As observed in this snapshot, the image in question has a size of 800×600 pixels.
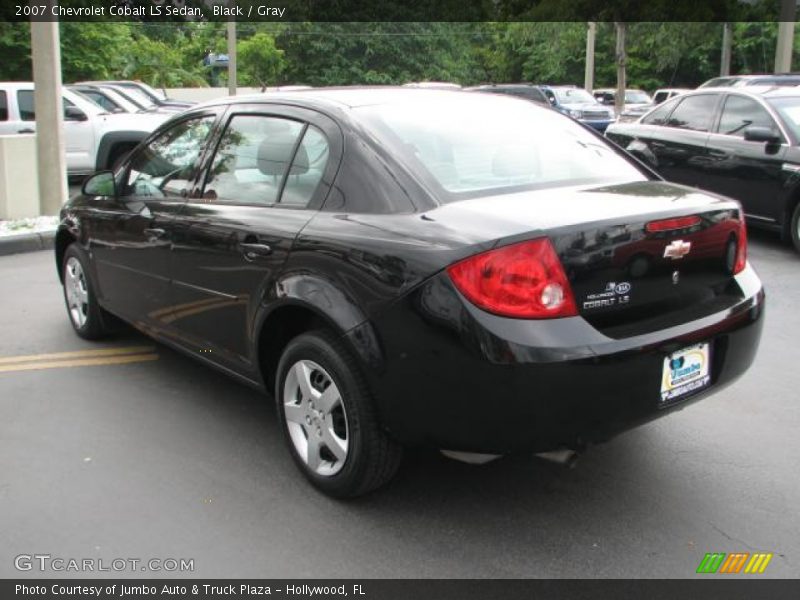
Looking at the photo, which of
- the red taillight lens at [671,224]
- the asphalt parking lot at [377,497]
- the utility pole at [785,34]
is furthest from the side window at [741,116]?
the utility pole at [785,34]

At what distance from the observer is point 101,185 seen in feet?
17.0

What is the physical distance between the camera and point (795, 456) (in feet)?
12.6

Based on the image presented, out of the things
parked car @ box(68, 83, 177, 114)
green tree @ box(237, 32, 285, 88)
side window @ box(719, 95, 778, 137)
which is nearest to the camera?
side window @ box(719, 95, 778, 137)

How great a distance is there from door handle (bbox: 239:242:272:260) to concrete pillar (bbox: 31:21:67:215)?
7.62 m

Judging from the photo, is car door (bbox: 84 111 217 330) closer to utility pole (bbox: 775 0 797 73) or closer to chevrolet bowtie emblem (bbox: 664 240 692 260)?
chevrolet bowtie emblem (bbox: 664 240 692 260)

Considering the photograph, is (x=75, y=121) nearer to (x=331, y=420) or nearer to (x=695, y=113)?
(x=695, y=113)

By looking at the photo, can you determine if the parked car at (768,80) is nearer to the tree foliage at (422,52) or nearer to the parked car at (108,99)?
the parked car at (108,99)

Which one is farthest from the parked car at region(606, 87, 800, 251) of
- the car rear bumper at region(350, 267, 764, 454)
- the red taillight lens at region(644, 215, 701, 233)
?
the car rear bumper at region(350, 267, 764, 454)

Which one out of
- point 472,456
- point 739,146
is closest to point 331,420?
point 472,456

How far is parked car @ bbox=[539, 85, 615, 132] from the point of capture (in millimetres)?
23980

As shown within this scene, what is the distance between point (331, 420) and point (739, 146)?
22.0ft

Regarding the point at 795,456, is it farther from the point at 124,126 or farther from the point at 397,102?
the point at 124,126

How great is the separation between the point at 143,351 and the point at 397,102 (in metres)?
2.72

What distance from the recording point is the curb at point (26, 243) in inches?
361
